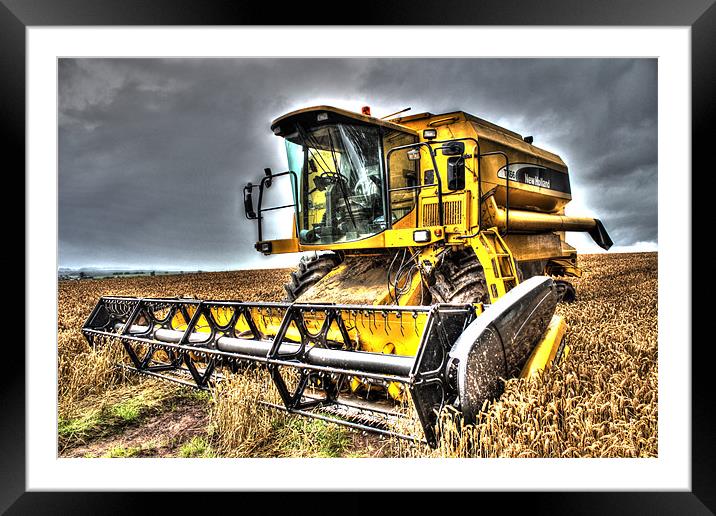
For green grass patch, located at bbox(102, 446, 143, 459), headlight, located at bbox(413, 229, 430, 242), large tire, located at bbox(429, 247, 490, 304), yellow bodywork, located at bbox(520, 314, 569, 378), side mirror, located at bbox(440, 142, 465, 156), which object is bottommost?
green grass patch, located at bbox(102, 446, 143, 459)

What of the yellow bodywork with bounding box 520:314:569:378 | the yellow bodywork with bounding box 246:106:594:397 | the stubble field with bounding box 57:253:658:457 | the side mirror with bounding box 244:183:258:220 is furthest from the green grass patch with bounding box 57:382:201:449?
the yellow bodywork with bounding box 520:314:569:378

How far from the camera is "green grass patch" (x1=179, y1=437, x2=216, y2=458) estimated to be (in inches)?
124

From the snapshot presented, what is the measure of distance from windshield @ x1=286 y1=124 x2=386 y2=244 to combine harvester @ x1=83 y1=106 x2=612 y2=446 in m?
0.01

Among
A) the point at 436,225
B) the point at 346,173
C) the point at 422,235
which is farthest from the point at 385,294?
the point at 346,173

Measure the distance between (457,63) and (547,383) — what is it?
2756mm

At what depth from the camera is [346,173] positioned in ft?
15.5

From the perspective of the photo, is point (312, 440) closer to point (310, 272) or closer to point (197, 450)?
point (197, 450)

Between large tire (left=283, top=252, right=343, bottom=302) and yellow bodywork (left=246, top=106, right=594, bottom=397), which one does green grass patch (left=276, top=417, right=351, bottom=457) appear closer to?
yellow bodywork (left=246, top=106, right=594, bottom=397)

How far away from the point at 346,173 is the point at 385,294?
3.86 ft
